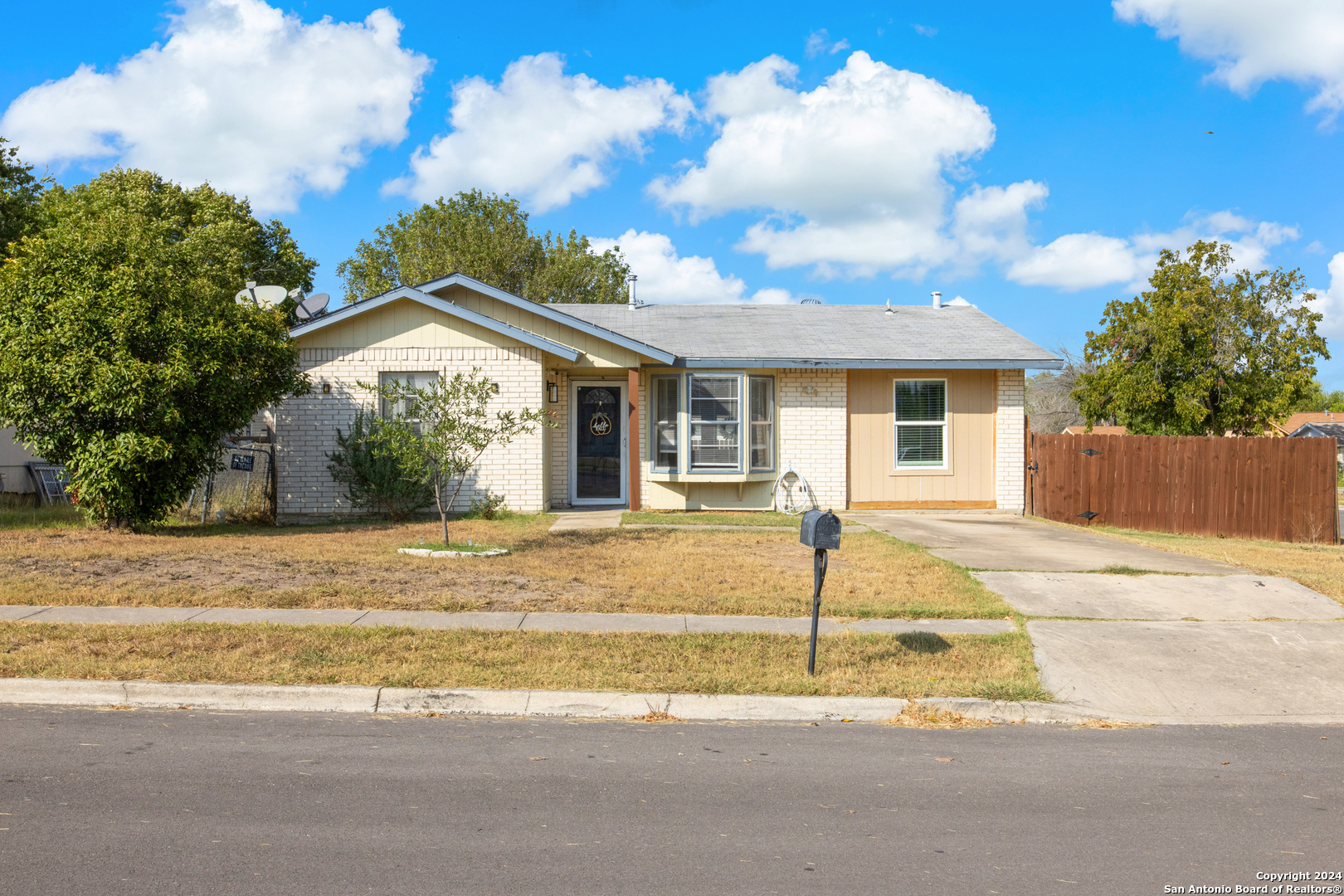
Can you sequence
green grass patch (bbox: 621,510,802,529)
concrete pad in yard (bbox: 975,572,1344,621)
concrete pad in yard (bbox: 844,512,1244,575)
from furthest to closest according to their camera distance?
green grass patch (bbox: 621,510,802,529)
concrete pad in yard (bbox: 844,512,1244,575)
concrete pad in yard (bbox: 975,572,1344,621)

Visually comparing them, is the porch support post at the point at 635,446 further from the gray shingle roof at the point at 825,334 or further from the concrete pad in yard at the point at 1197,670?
the concrete pad in yard at the point at 1197,670

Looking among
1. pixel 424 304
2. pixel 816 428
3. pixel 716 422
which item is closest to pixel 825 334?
pixel 816 428

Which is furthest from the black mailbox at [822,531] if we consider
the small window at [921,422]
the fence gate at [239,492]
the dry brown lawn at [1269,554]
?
the fence gate at [239,492]

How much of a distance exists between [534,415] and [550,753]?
254 inches

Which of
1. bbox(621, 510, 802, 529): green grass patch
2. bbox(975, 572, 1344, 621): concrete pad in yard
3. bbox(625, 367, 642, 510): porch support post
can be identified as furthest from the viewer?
bbox(625, 367, 642, 510): porch support post

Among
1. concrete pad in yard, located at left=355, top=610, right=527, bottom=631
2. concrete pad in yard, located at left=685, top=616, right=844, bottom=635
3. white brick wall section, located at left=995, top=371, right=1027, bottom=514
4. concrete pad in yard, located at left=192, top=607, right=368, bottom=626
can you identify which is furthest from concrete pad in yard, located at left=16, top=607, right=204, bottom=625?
→ white brick wall section, located at left=995, top=371, right=1027, bottom=514

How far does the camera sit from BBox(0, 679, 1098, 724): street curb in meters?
5.94

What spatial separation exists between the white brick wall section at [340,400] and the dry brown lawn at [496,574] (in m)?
2.23

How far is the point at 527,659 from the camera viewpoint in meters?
6.71

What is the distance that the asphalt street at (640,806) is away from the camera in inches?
145

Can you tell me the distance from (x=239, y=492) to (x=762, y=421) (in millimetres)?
8918

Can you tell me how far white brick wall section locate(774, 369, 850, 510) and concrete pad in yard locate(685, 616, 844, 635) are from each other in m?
8.72

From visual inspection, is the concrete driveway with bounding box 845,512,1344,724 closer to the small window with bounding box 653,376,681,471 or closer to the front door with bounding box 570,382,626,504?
the small window with bounding box 653,376,681,471

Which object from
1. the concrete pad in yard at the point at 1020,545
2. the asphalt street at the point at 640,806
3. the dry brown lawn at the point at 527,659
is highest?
the concrete pad in yard at the point at 1020,545
